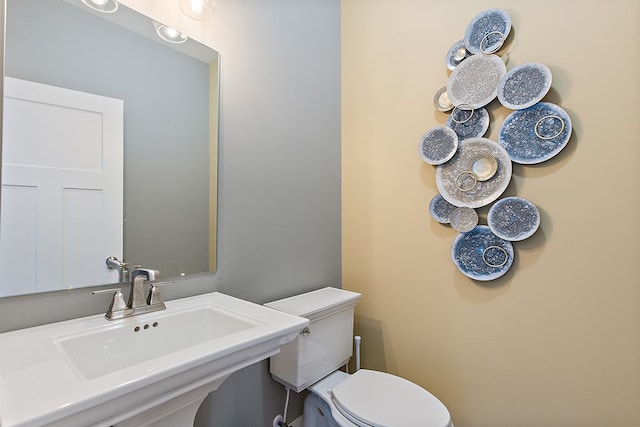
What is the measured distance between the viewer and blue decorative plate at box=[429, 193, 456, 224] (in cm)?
142

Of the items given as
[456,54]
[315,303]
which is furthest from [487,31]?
[315,303]

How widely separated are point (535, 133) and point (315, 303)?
1.17 meters

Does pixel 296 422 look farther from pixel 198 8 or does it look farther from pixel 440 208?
pixel 198 8

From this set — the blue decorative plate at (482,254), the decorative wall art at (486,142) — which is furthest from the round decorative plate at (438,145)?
the blue decorative plate at (482,254)

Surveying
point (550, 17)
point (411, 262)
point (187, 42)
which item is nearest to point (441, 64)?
point (550, 17)

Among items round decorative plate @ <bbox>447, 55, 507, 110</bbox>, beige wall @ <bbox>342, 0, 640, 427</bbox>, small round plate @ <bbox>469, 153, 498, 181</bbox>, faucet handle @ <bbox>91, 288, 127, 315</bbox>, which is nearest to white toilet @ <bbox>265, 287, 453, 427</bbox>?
beige wall @ <bbox>342, 0, 640, 427</bbox>

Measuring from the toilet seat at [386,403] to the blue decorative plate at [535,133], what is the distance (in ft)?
3.45

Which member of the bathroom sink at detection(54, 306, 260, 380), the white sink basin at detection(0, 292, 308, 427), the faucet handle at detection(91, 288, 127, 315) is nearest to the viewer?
the white sink basin at detection(0, 292, 308, 427)

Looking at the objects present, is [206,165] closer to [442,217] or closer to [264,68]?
[264,68]

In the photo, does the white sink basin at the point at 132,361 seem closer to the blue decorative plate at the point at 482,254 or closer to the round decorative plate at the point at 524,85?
the blue decorative plate at the point at 482,254

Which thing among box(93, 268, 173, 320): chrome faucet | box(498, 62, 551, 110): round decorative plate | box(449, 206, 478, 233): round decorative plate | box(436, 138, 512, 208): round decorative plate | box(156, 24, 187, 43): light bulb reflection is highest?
box(156, 24, 187, 43): light bulb reflection

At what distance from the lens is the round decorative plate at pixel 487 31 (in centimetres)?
127

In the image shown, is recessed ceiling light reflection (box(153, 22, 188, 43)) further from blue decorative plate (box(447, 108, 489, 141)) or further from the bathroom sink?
blue decorative plate (box(447, 108, 489, 141))

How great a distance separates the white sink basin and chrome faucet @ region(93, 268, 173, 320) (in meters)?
0.03
